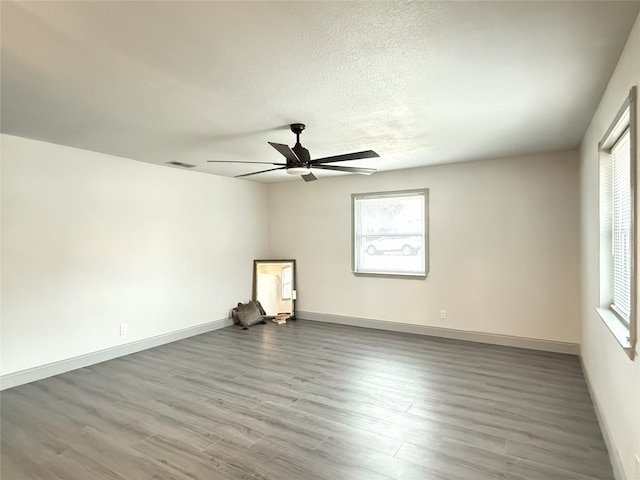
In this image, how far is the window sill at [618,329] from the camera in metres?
1.88

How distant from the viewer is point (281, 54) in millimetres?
2104

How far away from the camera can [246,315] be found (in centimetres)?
607

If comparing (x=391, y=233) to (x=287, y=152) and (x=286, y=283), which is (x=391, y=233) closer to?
(x=286, y=283)

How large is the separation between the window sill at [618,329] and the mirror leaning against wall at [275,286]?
186 inches

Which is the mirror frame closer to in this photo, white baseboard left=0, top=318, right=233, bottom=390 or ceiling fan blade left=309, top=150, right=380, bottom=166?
white baseboard left=0, top=318, right=233, bottom=390

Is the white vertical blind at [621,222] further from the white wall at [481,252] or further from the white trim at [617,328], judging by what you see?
the white wall at [481,252]

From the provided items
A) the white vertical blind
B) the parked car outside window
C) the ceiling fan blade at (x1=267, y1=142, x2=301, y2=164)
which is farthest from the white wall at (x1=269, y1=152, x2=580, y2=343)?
the ceiling fan blade at (x1=267, y1=142, x2=301, y2=164)

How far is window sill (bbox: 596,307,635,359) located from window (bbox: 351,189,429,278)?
2880 mm

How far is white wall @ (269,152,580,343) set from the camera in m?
4.57

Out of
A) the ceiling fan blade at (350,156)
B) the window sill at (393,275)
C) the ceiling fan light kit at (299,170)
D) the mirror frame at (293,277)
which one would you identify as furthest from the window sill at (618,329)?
the mirror frame at (293,277)

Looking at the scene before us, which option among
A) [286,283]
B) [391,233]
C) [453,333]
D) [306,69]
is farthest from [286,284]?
[306,69]

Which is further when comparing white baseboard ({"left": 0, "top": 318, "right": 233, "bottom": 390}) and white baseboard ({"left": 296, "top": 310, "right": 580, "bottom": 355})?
white baseboard ({"left": 296, "top": 310, "right": 580, "bottom": 355})

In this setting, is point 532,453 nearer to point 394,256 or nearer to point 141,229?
point 394,256

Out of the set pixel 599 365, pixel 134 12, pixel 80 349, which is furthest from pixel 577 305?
pixel 80 349
